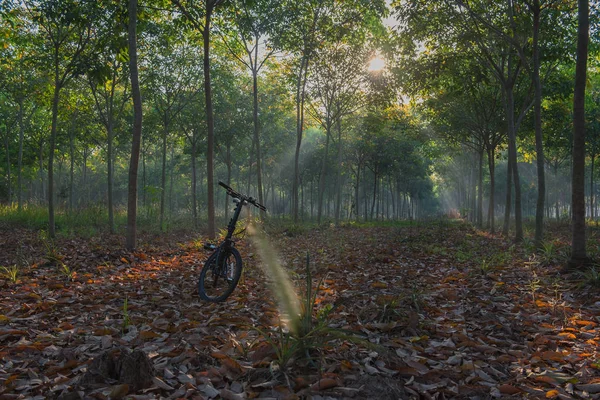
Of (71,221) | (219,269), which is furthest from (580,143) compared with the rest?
(71,221)

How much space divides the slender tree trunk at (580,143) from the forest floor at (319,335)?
2.27ft

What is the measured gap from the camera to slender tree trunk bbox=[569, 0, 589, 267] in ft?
20.2

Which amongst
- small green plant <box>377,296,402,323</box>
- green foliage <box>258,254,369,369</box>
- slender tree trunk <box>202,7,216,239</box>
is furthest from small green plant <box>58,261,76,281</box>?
slender tree trunk <box>202,7,216,239</box>

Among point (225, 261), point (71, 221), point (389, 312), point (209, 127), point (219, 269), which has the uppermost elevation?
point (209, 127)

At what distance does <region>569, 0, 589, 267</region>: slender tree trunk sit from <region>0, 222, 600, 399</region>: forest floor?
69 centimetres

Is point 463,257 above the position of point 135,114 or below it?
below

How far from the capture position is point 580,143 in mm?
6141

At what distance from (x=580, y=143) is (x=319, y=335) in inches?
219

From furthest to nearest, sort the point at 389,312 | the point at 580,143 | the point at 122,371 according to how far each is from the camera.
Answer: the point at 580,143 < the point at 389,312 < the point at 122,371

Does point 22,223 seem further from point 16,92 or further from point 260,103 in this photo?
point 260,103

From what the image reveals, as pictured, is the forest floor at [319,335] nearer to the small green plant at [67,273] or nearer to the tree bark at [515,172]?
the small green plant at [67,273]

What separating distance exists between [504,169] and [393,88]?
41.0 metres

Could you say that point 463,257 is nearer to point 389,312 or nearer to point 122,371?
point 389,312

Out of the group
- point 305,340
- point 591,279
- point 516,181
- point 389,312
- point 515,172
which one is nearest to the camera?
point 305,340
